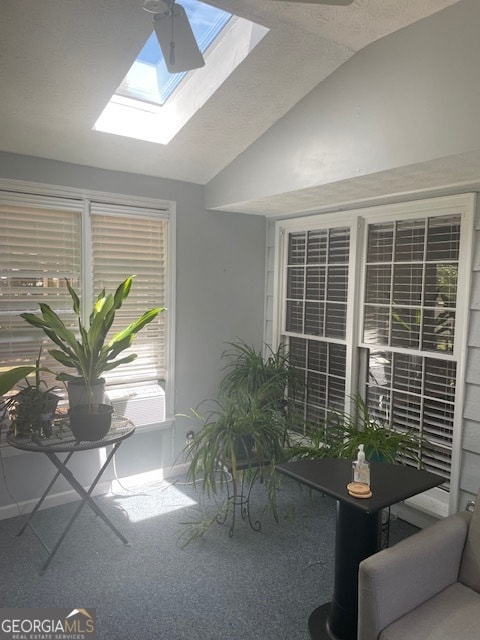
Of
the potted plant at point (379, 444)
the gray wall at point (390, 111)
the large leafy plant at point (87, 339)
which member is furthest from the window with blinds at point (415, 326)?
the large leafy plant at point (87, 339)

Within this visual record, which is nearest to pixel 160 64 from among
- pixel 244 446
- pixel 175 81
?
pixel 175 81

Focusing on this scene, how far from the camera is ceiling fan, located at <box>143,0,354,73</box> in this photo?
1841mm

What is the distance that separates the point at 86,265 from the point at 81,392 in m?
0.99

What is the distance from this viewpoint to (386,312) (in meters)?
3.48

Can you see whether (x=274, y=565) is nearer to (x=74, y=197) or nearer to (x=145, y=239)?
(x=145, y=239)

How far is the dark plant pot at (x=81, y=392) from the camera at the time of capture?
3.07 metres

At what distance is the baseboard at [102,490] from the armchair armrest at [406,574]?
2414mm

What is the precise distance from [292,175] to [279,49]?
775 millimetres

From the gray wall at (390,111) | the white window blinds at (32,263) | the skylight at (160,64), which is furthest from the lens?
the white window blinds at (32,263)

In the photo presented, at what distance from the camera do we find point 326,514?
135 inches

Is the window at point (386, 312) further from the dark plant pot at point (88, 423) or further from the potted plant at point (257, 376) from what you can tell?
the dark plant pot at point (88, 423)

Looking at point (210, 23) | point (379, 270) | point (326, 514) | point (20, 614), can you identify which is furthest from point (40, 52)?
point (326, 514)

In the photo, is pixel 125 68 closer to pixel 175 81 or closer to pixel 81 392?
pixel 175 81

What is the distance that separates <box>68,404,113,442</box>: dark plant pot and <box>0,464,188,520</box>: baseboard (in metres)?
0.91
